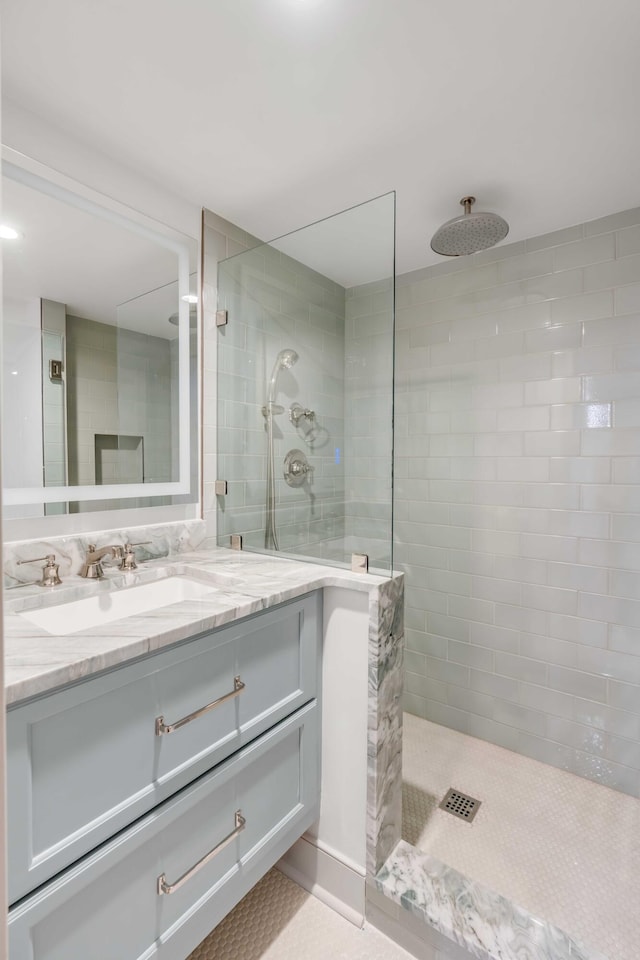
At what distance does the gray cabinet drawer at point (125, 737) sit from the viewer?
85 centimetres

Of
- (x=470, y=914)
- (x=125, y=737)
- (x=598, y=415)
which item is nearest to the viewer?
(x=125, y=737)

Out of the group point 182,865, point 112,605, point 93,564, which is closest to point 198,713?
point 182,865

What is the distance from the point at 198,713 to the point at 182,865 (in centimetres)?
35

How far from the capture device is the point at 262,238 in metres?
2.17

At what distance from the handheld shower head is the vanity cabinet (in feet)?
2.79

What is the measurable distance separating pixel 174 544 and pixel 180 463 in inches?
12.2

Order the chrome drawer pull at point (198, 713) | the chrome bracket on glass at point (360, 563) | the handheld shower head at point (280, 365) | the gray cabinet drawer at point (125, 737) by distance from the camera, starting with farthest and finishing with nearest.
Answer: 1. the handheld shower head at point (280, 365)
2. the chrome bracket on glass at point (360, 563)
3. the chrome drawer pull at point (198, 713)
4. the gray cabinet drawer at point (125, 737)

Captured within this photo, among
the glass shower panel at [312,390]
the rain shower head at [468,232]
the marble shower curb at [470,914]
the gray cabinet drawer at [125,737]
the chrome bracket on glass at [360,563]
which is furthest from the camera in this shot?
the rain shower head at [468,232]

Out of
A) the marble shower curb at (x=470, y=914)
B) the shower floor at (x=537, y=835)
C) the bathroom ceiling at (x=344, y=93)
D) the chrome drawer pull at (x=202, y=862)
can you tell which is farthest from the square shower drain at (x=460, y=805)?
the bathroom ceiling at (x=344, y=93)

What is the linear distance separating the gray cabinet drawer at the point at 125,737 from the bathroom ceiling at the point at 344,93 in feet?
4.77

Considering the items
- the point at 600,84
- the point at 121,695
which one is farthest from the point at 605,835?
the point at 600,84

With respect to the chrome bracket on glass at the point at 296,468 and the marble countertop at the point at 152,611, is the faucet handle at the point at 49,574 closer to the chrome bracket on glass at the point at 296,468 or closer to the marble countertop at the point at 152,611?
the marble countertop at the point at 152,611

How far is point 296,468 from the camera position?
1889 mm

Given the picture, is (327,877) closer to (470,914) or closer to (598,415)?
(470,914)
